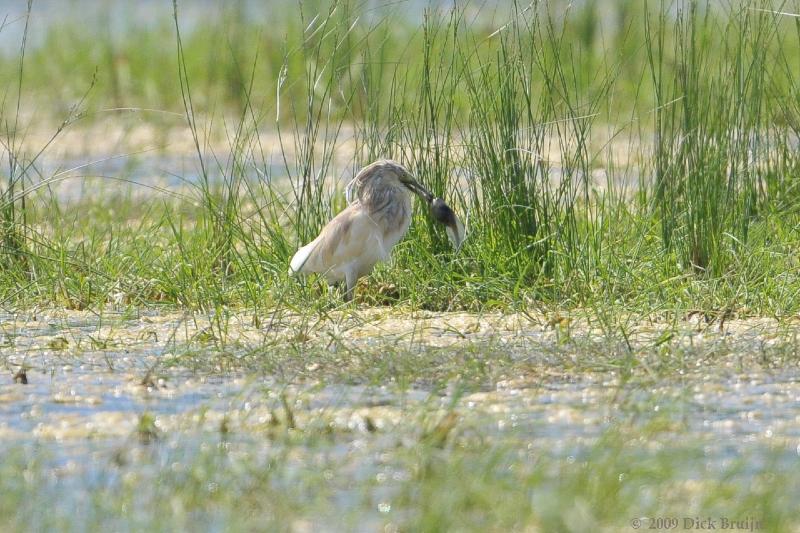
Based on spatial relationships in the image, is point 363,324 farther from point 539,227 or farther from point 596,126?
point 596,126

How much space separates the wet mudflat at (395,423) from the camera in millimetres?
3018

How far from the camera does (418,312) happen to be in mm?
5438

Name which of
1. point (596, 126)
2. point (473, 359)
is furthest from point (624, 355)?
point (596, 126)

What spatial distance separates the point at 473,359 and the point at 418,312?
1.11m

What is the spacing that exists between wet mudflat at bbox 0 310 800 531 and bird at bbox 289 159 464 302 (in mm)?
407

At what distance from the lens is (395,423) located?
3738mm

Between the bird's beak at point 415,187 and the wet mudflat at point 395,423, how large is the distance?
0.60m

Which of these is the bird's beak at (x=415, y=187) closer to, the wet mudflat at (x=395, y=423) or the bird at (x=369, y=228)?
the bird at (x=369, y=228)

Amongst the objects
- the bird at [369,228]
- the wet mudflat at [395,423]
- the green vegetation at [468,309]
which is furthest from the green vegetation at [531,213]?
the wet mudflat at [395,423]

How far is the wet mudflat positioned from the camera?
3018 mm

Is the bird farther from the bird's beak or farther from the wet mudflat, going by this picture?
the wet mudflat

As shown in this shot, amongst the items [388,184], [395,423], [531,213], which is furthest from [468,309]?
[395,423]

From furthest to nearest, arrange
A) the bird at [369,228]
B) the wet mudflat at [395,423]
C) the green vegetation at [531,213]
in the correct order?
the bird at [369,228] < the green vegetation at [531,213] < the wet mudflat at [395,423]

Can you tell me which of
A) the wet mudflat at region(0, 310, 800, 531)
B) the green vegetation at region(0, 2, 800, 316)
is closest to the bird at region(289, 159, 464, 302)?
the green vegetation at region(0, 2, 800, 316)
